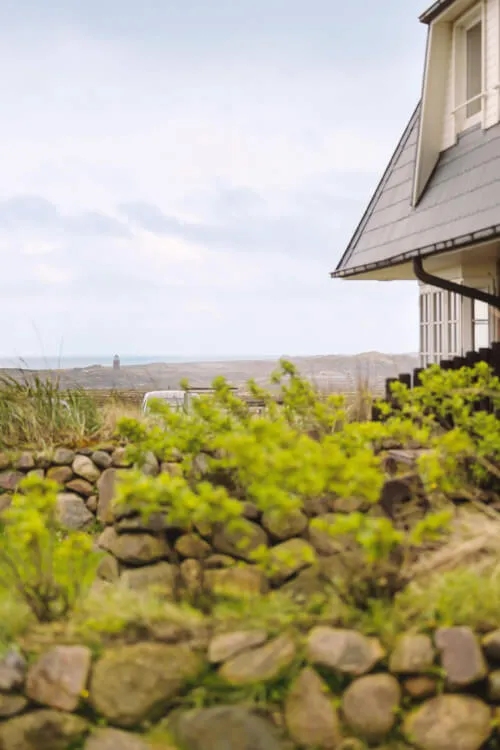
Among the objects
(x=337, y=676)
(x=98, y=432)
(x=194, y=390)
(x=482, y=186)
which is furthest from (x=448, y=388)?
(x=194, y=390)

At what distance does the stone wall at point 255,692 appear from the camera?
4348mm

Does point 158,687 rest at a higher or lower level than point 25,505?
lower

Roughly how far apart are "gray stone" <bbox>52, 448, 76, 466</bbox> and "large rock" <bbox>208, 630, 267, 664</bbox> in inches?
203

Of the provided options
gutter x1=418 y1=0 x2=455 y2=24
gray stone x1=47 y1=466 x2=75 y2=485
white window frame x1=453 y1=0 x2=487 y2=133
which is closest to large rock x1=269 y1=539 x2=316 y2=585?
gray stone x1=47 y1=466 x2=75 y2=485

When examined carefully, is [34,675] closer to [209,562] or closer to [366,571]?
[209,562]

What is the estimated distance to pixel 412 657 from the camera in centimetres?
441

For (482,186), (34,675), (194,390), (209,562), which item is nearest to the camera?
(34,675)

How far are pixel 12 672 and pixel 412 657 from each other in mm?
2215

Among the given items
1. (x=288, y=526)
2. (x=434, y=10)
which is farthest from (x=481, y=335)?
(x=288, y=526)

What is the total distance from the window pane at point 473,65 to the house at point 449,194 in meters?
0.01

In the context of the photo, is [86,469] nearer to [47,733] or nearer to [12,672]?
[12,672]

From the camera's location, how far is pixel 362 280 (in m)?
13.4

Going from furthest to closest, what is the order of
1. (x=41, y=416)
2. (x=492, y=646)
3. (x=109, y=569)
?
(x=41, y=416), (x=109, y=569), (x=492, y=646)

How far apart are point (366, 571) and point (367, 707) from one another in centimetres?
83
